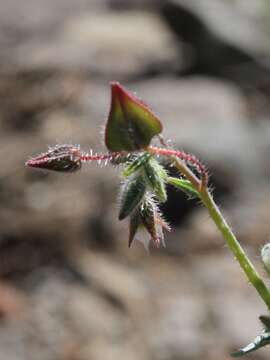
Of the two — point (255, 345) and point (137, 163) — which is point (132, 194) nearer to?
point (137, 163)

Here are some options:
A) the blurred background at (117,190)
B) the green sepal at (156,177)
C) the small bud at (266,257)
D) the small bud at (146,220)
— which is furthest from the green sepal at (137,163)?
the blurred background at (117,190)

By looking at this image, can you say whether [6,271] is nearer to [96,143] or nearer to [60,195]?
[60,195]

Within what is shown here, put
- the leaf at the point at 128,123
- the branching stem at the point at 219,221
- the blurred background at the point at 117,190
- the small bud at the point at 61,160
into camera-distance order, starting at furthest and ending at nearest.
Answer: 1. the blurred background at the point at 117,190
2. the small bud at the point at 61,160
3. the branching stem at the point at 219,221
4. the leaf at the point at 128,123

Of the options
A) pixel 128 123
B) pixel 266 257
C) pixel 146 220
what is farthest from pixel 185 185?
pixel 128 123

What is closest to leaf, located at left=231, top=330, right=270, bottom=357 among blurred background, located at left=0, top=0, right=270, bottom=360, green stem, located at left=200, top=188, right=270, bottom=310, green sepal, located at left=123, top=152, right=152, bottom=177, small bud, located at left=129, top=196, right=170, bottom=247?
green stem, located at left=200, top=188, right=270, bottom=310

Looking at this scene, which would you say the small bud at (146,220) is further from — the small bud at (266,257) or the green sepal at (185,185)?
the small bud at (266,257)


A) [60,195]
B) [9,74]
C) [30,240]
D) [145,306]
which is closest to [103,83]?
[9,74]
